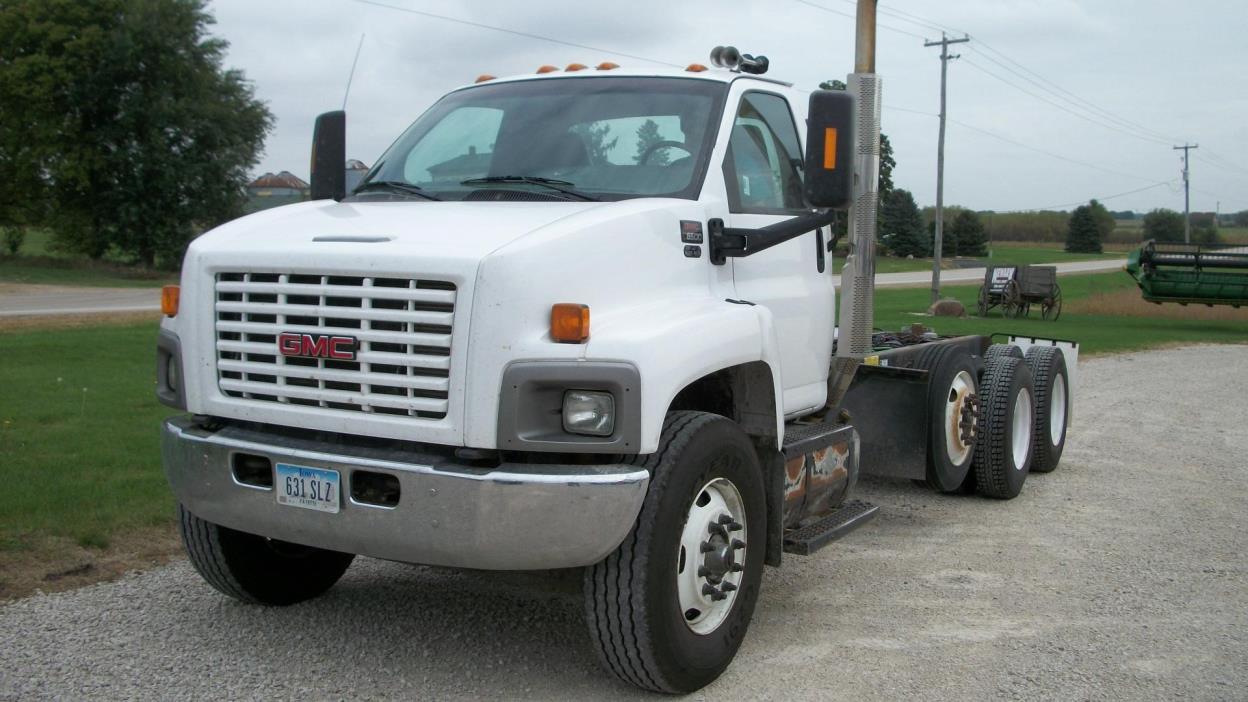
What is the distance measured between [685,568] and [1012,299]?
29.4 meters

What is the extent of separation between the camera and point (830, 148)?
4.70m

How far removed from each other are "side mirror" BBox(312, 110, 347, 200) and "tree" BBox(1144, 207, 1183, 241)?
311 feet

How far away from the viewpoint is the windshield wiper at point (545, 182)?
4738 mm

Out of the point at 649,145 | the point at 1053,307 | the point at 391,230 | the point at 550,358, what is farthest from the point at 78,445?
the point at 1053,307

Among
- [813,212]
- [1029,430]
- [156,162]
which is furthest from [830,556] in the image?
[156,162]

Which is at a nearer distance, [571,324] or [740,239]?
[571,324]

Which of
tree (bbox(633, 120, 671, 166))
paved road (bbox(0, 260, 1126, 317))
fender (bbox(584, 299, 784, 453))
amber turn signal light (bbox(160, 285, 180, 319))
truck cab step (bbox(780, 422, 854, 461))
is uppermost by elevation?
tree (bbox(633, 120, 671, 166))

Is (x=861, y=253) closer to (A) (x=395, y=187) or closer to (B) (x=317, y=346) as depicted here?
(A) (x=395, y=187)

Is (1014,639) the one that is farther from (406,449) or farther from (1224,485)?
(1224,485)

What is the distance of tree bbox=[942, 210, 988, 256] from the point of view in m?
77.6

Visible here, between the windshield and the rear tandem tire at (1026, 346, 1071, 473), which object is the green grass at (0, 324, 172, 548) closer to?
the windshield

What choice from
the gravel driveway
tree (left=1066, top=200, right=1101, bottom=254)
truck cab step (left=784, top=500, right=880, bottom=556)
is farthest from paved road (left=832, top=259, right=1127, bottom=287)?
truck cab step (left=784, top=500, right=880, bottom=556)

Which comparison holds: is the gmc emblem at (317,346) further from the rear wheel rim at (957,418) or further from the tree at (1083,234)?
the tree at (1083,234)

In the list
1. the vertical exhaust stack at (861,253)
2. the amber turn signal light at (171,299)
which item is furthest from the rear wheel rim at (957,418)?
the amber turn signal light at (171,299)
